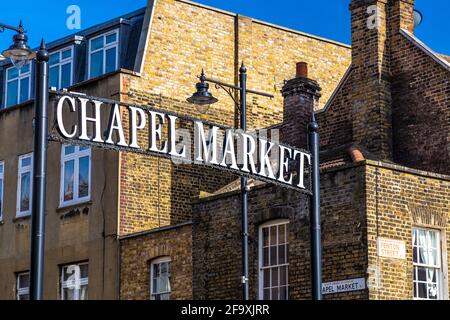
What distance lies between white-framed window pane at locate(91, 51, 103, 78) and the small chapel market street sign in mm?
16399

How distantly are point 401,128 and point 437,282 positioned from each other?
5.16m

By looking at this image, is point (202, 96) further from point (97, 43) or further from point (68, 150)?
point (97, 43)

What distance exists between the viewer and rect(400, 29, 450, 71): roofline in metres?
29.7

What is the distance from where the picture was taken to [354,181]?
84.2ft

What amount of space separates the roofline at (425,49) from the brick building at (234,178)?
0.06 metres

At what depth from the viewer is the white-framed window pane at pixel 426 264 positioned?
26.2 m

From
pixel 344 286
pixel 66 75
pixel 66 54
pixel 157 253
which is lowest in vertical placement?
pixel 344 286

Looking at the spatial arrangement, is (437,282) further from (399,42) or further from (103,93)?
(103,93)

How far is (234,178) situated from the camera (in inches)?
1416

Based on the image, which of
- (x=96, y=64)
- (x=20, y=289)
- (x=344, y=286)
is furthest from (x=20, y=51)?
(x=20, y=289)

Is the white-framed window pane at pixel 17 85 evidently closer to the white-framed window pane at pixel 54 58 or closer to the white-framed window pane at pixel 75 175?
the white-framed window pane at pixel 54 58

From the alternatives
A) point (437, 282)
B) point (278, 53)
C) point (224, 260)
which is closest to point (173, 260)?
point (224, 260)

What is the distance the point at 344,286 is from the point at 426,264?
2.19 meters

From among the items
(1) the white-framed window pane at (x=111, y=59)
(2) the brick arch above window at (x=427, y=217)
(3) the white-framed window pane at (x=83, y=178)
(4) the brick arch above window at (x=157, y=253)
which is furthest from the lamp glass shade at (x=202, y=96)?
(1) the white-framed window pane at (x=111, y=59)
